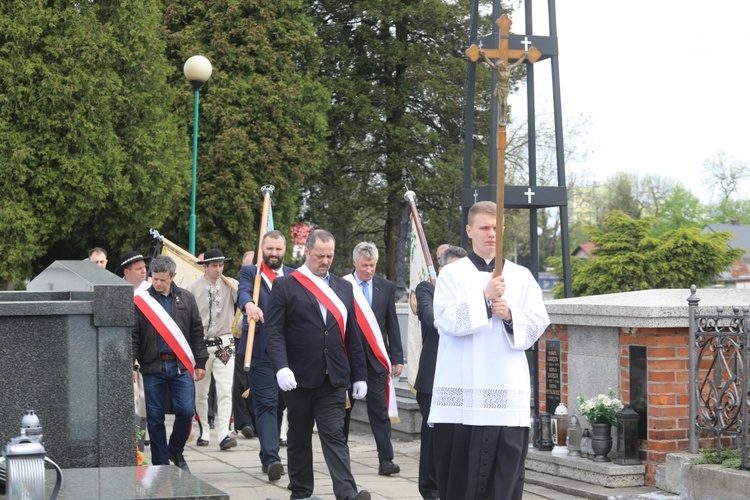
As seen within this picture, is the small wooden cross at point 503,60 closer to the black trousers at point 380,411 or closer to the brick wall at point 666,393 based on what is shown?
the brick wall at point 666,393

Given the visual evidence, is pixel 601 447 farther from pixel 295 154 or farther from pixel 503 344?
pixel 295 154

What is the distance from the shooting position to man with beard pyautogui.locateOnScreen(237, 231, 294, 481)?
31.0 ft

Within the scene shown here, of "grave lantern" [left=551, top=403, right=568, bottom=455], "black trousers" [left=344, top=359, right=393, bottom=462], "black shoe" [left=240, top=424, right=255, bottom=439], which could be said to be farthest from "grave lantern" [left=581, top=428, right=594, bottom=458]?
"black shoe" [left=240, top=424, right=255, bottom=439]

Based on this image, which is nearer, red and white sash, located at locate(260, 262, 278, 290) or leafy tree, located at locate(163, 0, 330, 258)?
red and white sash, located at locate(260, 262, 278, 290)

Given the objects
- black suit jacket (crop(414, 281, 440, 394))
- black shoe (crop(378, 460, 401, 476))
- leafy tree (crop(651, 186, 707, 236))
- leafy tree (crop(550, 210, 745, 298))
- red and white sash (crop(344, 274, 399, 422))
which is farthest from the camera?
leafy tree (crop(651, 186, 707, 236))

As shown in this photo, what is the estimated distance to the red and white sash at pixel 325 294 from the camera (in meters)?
7.79

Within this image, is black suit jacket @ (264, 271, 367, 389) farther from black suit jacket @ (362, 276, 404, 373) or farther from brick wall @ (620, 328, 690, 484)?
brick wall @ (620, 328, 690, 484)

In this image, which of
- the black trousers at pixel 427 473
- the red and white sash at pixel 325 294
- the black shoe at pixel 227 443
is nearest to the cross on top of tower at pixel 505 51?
the red and white sash at pixel 325 294

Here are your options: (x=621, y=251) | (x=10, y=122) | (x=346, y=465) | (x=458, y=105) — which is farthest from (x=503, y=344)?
(x=458, y=105)

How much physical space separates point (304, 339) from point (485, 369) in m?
2.12

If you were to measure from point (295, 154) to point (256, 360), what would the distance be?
64.3 ft

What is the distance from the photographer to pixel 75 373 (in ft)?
22.2

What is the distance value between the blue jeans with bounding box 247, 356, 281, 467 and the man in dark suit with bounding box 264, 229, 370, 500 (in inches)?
61.4

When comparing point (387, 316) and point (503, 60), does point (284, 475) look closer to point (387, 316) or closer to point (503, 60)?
point (387, 316)
